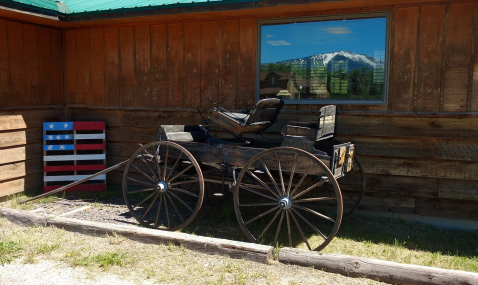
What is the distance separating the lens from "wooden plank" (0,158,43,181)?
22.9 ft

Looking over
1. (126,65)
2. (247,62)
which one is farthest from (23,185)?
(247,62)

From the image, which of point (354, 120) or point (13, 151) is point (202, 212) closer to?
point (354, 120)

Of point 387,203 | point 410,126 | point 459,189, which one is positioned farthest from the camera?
point 387,203

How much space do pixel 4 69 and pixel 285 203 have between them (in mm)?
5176

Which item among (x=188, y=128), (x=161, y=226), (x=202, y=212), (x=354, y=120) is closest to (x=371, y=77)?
(x=354, y=120)

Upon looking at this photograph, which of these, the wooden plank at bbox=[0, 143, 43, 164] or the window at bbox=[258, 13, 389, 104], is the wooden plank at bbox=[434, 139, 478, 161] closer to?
the window at bbox=[258, 13, 389, 104]

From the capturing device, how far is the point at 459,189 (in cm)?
574

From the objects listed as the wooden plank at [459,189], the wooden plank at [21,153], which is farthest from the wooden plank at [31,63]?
the wooden plank at [459,189]

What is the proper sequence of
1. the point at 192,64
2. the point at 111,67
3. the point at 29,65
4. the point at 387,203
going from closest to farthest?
the point at 387,203 → the point at 192,64 → the point at 29,65 → the point at 111,67

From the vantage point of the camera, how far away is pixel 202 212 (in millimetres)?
6422

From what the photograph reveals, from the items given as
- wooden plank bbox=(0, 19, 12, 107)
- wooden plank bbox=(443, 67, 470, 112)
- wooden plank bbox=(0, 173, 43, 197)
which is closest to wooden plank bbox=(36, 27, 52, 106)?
wooden plank bbox=(0, 19, 12, 107)

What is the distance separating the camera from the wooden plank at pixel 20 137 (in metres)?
6.94

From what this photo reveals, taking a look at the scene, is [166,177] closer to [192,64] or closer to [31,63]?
[192,64]

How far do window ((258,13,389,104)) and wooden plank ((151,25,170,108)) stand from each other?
5.56ft
